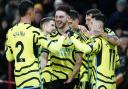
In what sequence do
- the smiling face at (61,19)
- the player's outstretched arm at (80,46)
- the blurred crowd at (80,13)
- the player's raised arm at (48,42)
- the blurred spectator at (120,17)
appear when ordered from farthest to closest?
1. the blurred spectator at (120,17)
2. the blurred crowd at (80,13)
3. the smiling face at (61,19)
4. the player's outstretched arm at (80,46)
5. the player's raised arm at (48,42)

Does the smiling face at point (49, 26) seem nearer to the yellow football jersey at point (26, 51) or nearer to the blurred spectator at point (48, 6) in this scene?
the yellow football jersey at point (26, 51)

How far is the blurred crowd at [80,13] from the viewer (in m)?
17.0

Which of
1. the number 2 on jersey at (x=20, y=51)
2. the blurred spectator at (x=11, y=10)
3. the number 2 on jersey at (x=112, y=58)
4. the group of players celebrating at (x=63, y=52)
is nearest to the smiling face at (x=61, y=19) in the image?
the group of players celebrating at (x=63, y=52)

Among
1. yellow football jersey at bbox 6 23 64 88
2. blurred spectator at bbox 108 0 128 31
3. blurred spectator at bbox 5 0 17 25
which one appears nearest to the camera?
yellow football jersey at bbox 6 23 64 88

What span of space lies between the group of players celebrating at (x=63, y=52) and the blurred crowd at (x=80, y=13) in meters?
3.46

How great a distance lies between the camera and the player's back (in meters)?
11.9

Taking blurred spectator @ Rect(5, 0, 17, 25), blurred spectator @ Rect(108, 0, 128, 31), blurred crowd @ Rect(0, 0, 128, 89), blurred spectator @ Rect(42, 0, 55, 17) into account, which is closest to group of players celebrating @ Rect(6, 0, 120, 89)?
blurred crowd @ Rect(0, 0, 128, 89)

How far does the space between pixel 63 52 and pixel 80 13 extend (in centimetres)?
654

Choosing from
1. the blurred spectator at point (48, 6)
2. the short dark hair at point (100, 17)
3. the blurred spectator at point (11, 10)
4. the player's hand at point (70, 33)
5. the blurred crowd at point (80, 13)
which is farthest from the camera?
the blurred spectator at point (11, 10)

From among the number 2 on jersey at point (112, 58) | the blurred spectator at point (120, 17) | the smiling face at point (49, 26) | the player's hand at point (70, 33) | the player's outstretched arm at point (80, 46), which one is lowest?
the number 2 on jersey at point (112, 58)

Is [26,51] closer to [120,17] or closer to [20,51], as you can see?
[20,51]

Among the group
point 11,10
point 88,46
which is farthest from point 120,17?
point 88,46

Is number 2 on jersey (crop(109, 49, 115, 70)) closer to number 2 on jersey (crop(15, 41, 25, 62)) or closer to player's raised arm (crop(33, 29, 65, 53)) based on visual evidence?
player's raised arm (crop(33, 29, 65, 53))

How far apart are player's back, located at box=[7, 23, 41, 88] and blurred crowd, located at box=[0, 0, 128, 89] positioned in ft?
14.9
